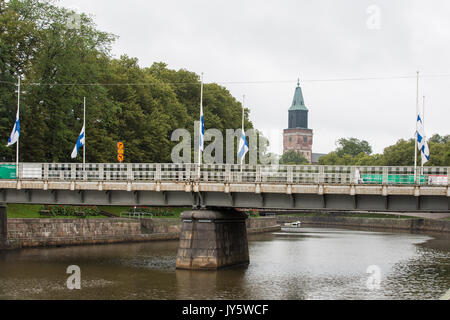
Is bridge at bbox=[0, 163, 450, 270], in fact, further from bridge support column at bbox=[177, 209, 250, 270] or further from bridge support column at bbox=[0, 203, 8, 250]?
bridge support column at bbox=[0, 203, 8, 250]

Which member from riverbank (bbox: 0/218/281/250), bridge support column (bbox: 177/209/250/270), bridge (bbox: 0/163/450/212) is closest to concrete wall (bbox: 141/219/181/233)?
riverbank (bbox: 0/218/281/250)

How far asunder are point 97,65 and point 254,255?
1336 inches

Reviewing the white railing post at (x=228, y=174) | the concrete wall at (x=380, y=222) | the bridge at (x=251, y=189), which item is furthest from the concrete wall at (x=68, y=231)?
the concrete wall at (x=380, y=222)

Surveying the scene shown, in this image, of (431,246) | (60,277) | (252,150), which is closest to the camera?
(60,277)

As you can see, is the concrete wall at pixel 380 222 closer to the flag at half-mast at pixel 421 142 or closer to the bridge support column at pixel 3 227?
the flag at half-mast at pixel 421 142

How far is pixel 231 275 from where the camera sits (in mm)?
50312

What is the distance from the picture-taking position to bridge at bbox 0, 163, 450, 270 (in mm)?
47906

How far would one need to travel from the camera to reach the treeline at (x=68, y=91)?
7662 cm

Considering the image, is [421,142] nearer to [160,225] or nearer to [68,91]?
[160,225]

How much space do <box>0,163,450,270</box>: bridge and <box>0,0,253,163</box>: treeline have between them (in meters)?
18.6

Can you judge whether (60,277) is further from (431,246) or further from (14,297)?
(431,246)

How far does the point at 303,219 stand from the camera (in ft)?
509
